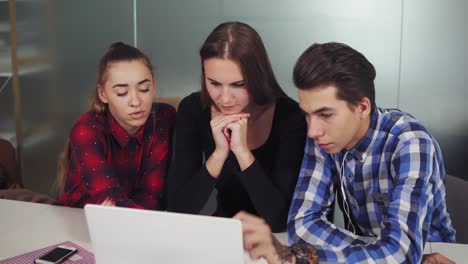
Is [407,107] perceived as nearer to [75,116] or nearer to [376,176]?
[376,176]

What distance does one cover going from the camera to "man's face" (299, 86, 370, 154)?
4.43ft

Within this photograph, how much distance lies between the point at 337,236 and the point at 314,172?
21 cm

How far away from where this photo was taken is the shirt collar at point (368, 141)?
1.42m

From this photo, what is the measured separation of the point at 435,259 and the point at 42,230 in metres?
1.06

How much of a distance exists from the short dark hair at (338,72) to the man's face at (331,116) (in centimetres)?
2

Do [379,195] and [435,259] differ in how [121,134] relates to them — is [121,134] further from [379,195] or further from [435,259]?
[435,259]

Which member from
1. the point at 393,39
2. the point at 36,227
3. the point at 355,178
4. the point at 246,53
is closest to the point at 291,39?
the point at 393,39

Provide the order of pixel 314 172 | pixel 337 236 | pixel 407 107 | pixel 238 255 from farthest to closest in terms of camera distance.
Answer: pixel 407 107
pixel 314 172
pixel 337 236
pixel 238 255

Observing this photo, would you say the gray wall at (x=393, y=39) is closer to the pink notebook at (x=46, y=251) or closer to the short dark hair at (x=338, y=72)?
the short dark hair at (x=338, y=72)

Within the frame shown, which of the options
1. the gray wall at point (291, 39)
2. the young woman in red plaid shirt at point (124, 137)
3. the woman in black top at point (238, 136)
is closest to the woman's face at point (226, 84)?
the woman in black top at point (238, 136)

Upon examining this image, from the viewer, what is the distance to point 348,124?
4.50ft

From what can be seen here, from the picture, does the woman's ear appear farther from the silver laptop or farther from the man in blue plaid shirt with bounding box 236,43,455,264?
the silver laptop

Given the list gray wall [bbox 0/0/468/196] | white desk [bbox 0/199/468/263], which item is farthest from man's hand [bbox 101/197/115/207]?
gray wall [bbox 0/0/468/196]

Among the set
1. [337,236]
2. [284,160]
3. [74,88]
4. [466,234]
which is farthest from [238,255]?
[74,88]
